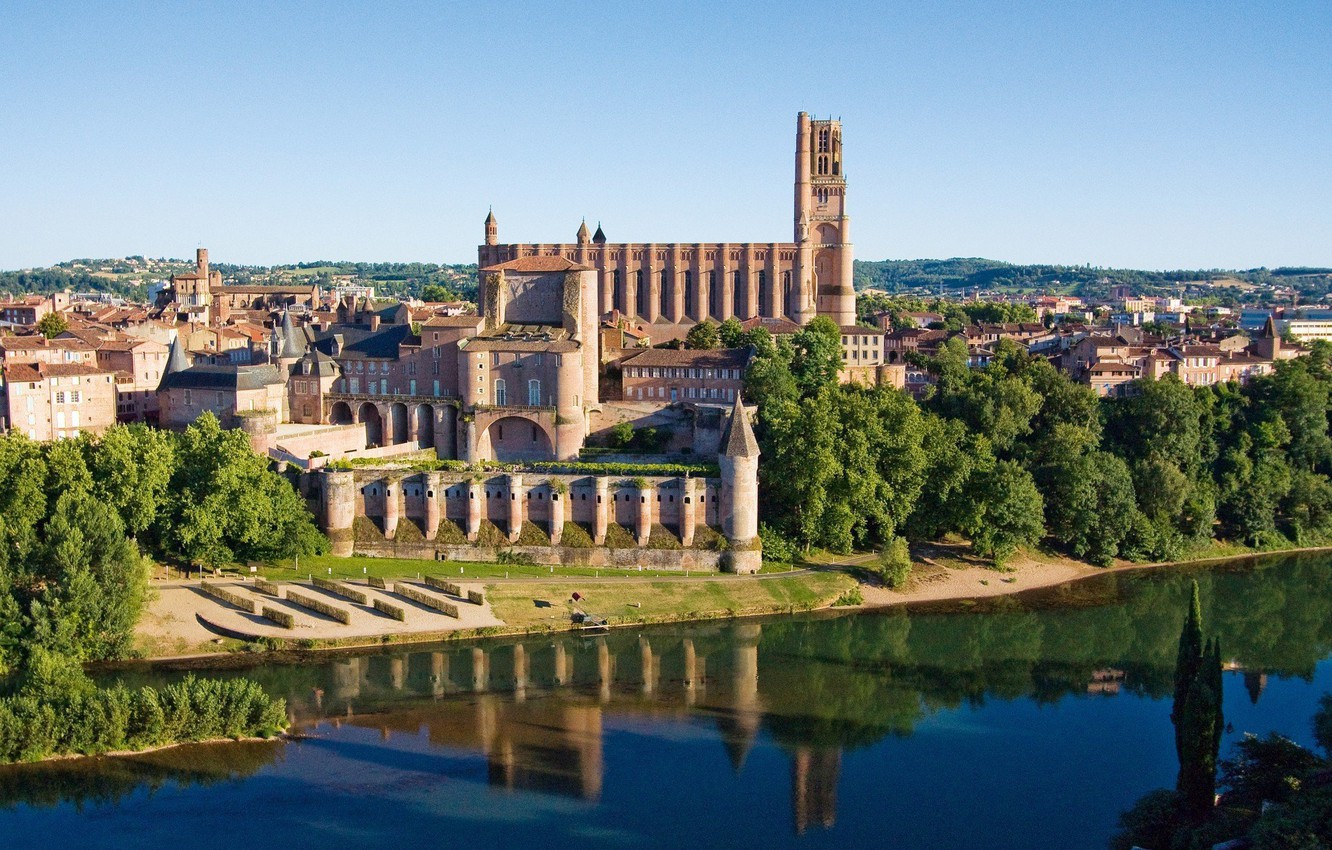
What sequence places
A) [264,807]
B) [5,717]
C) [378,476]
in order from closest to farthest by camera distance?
[264,807]
[5,717]
[378,476]

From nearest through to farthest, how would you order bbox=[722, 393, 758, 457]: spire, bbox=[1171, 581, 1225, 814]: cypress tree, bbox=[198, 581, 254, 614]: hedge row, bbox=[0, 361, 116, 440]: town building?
bbox=[1171, 581, 1225, 814]: cypress tree < bbox=[198, 581, 254, 614]: hedge row < bbox=[722, 393, 758, 457]: spire < bbox=[0, 361, 116, 440]: town building

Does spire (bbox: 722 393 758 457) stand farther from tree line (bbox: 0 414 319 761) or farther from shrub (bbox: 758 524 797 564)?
tree line (bbox: 0 414 319 761)

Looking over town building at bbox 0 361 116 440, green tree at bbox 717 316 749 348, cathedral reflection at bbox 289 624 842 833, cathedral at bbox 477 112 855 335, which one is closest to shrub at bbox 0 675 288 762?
cathedral reflection at bbox 289 624 842 833

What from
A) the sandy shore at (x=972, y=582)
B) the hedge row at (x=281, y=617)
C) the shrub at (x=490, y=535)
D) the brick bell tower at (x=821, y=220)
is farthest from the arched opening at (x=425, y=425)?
the brick bell tower at (x=821, y=220)

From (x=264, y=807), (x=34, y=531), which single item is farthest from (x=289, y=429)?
(x=264, y=807)

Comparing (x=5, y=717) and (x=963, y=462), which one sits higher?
(x=963, y=462)

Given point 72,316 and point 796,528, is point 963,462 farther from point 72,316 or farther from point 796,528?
point 72,316
